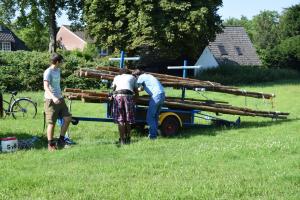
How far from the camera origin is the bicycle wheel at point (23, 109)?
1858 centimetres

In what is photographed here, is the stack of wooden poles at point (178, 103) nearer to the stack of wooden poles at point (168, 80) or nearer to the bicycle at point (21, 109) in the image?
the stack of wooden poles at point (168, 80)

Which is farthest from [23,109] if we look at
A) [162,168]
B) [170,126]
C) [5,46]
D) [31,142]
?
[5,46]

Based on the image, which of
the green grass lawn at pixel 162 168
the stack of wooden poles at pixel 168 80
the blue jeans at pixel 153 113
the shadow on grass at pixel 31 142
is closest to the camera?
the green grass lawn at pixel 162 168

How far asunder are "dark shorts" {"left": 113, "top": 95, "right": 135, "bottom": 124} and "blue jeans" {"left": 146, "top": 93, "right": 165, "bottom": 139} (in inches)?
40.6

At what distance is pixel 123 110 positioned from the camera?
12102 mm

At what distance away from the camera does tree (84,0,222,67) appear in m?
37.3

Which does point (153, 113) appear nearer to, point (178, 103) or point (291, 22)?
point (178, 103)

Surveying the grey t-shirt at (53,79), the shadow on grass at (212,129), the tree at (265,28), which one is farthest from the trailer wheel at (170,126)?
the tree at (265,28)

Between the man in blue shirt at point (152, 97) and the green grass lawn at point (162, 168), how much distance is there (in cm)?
36

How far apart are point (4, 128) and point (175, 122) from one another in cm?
481

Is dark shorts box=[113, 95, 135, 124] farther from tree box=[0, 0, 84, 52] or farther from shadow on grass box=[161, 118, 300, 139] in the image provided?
tree box=[0, 0, 84, 52]

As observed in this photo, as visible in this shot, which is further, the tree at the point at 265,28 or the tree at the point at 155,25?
the tree at the point at 265,28

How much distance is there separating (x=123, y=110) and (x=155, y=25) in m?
26.2

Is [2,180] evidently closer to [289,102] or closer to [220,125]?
[220,125]
